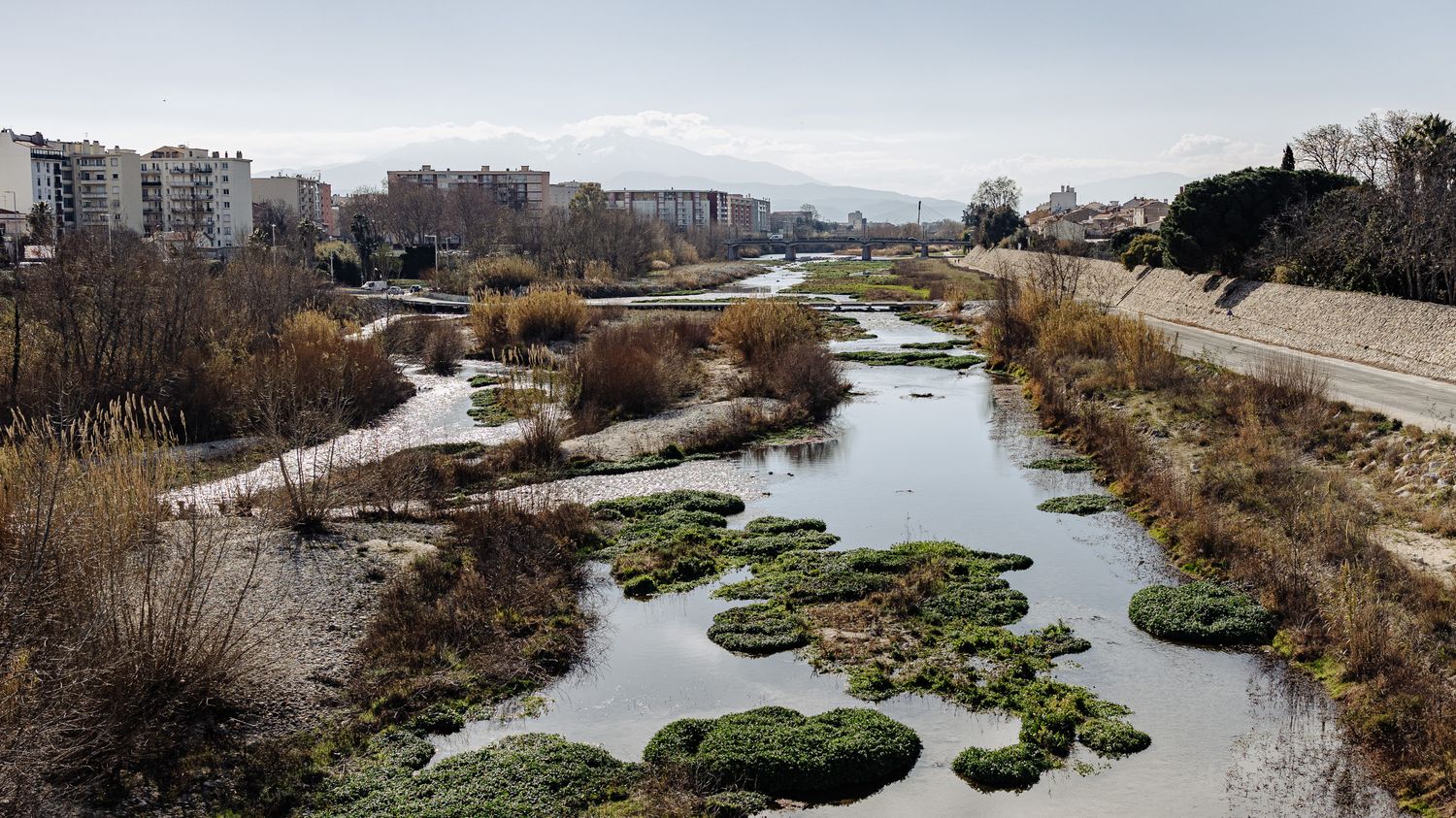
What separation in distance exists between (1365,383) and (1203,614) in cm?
1601

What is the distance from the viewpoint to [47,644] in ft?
37.9

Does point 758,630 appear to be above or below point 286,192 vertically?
below

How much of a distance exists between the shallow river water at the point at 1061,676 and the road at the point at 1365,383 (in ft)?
22.2

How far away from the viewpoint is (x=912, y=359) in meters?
46.3

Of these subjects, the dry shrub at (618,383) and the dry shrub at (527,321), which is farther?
the dry shrub at (527,321)

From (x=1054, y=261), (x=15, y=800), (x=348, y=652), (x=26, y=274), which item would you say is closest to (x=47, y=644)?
(x=15, y=800)

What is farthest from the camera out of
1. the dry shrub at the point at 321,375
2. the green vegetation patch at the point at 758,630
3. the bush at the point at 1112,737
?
the dry shrub at the point at 321,375

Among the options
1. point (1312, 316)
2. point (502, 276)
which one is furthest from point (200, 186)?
point (1312, 316)

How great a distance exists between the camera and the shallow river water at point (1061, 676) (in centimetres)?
1187

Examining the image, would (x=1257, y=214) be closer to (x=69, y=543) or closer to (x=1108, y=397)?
(x=1108, y=397)

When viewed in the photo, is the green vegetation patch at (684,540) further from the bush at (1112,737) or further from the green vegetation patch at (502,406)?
the green vegetation patch at (502,406)

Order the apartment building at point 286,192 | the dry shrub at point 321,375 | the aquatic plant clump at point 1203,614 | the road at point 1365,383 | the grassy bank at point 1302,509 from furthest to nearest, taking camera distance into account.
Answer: the apartment building at point 286,192 → the dry shrub at point 321,375 → the road at point 1365,383 → the aquatic plant clump at point 1203,614 → the grassy bank at point 1302,509

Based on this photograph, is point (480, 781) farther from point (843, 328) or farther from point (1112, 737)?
point (843, 328)

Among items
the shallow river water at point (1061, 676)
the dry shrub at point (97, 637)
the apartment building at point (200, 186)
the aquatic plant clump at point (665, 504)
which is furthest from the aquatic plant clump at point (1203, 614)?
the apartment building at point (200, 186)
